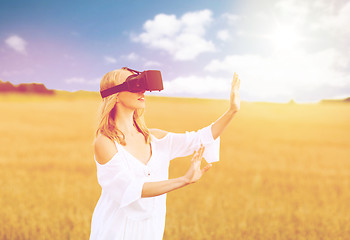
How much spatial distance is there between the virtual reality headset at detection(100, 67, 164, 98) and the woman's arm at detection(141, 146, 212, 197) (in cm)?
56

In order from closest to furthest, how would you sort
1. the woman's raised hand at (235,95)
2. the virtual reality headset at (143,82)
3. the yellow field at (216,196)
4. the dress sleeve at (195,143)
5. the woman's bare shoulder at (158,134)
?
the virtual reality headset at (143,82)
the woman's raised hand at (235,95)
the dress sleeve at (195,143)
the woman's bare shoulder at (158,134)
the yellow field at (216,196)

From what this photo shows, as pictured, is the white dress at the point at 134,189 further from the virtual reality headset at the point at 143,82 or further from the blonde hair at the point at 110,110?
the virtual reality headset at the point at 143,82

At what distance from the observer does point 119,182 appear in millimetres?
2176

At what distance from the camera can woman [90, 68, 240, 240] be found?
7.25 feet

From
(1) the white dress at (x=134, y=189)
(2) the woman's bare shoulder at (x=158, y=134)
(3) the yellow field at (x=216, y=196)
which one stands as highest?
(2) the woman's bare shoulder at (x=158, y=134)

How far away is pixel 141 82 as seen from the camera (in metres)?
2.31

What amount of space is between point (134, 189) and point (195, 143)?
2.29 feet

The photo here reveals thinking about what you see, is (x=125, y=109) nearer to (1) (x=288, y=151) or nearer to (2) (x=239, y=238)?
(2) (x=239, y=238)

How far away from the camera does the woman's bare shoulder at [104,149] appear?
227cm

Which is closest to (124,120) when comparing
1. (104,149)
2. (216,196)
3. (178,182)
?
(104,149)

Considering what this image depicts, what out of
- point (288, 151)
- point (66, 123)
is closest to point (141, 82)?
point (288, 151)

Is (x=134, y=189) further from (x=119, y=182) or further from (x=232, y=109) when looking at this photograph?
(x=232, y=109)

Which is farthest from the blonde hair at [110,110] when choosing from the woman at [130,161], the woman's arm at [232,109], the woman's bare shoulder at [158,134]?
the woman's arm at [232,109]

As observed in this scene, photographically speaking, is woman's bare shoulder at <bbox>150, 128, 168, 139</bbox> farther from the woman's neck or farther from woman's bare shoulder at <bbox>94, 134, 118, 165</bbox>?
woman's bare shoulder at <bbox>94, 134, 118, 165</bbox>
